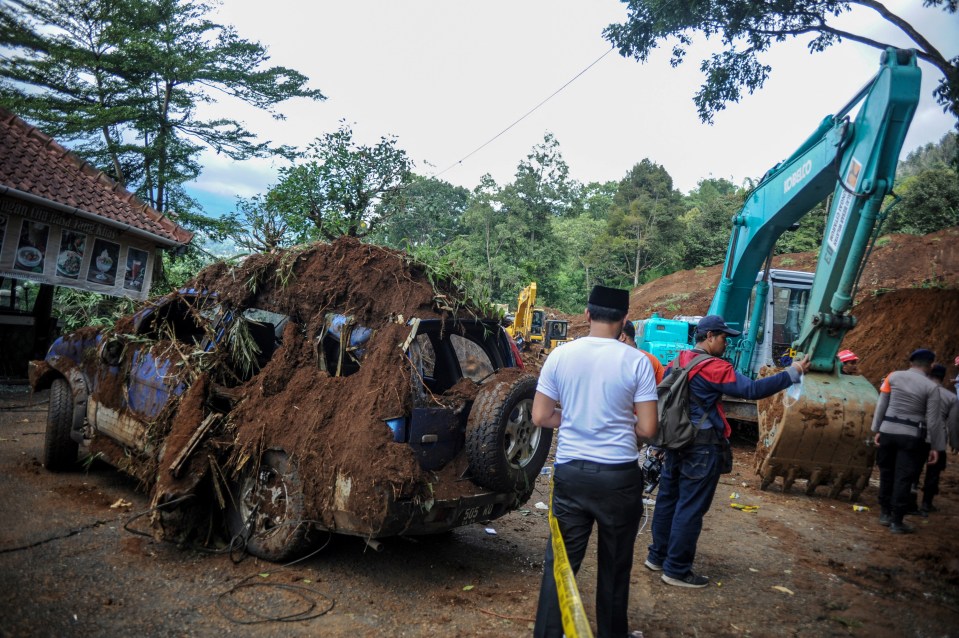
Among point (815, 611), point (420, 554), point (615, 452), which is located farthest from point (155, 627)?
point (815, 611)

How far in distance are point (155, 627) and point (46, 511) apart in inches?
102

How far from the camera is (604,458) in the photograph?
3.32m

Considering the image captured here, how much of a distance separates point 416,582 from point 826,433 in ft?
16.0

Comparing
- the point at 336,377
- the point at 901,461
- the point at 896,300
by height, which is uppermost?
the point at 896,300

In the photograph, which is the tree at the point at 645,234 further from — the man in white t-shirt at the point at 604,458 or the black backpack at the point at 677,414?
the man in white t-shirt at the point at 604,458

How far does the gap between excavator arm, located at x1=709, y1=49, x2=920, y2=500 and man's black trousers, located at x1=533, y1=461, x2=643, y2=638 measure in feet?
13.5

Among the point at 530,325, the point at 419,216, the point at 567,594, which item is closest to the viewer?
the point at 567,594

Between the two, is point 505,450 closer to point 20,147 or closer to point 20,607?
point 20,607

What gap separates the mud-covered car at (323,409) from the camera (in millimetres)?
4273

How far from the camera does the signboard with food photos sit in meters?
10.9

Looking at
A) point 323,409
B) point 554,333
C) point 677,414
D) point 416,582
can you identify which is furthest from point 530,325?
point 323,409

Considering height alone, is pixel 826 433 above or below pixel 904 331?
below

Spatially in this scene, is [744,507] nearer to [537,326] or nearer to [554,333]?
[554,333]

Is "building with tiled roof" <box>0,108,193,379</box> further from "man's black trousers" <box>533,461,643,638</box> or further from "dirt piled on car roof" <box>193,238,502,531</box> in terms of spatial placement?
"man's black trousers" <box>533,461,643,638</box>
